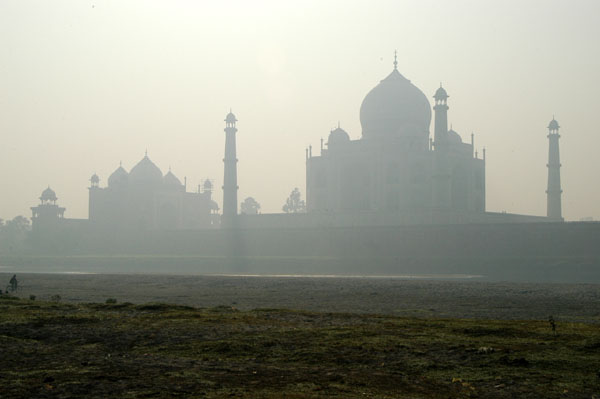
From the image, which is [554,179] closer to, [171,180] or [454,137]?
[454,137]

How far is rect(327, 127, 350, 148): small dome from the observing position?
5069cm

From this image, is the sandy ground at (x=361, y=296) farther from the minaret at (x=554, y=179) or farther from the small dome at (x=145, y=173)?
the small dome at (x=145, y=173)

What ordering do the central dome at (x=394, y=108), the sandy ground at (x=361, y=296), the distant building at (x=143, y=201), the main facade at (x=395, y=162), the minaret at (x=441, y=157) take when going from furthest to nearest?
the distant building at (x=143, y=201) < the central dome at (x=394, y=108) < the main facade at (x=395, y=162) < the minaret at (x=441, y=157) < the sandy ground at (x=361, y=296)

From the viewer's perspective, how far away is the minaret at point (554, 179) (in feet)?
155

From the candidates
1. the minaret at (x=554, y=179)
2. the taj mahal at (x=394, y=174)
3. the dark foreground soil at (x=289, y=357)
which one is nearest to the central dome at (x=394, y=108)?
the taj mahal at (x=394, y=174)

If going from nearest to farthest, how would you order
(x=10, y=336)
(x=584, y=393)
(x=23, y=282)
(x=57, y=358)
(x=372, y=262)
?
(x=584, y=393) → (x=57, y=358) → (x=10, y=336) → (x=23, y=282) → (x=372, y=262)

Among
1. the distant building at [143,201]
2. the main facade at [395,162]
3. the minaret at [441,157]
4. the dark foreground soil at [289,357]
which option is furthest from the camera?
the distant building at [143,201]

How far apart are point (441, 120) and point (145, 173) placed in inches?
1031

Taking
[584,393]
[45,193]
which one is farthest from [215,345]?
[45,193]

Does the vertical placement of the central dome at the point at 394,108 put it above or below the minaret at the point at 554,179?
above

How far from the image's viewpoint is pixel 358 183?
164ft

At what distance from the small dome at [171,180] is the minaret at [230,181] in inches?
471

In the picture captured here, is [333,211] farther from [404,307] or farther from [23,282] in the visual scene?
[404,307]

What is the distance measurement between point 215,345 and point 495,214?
39471 millimetres
